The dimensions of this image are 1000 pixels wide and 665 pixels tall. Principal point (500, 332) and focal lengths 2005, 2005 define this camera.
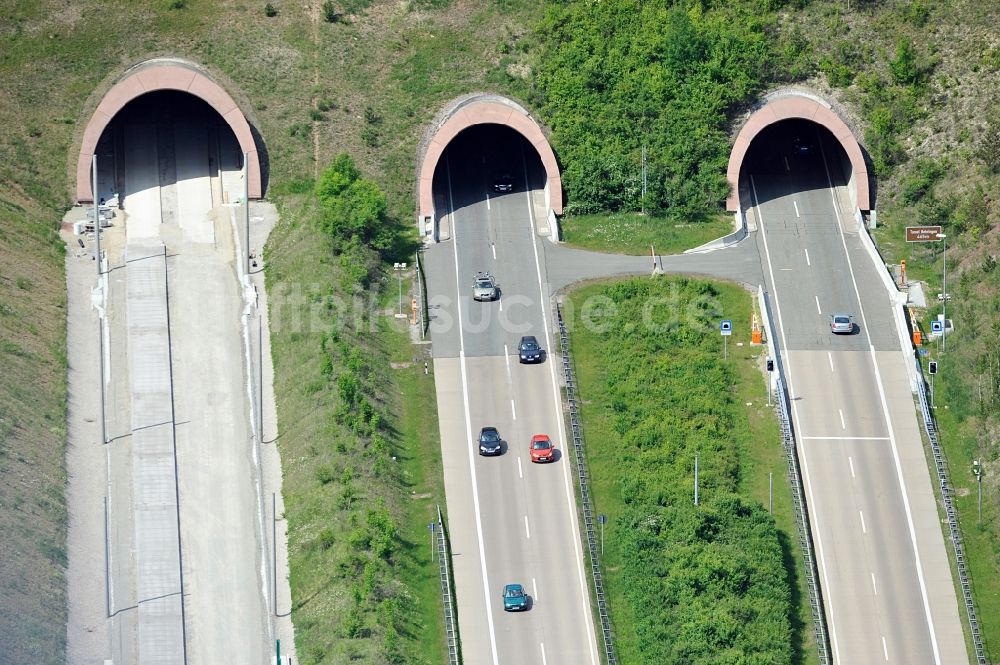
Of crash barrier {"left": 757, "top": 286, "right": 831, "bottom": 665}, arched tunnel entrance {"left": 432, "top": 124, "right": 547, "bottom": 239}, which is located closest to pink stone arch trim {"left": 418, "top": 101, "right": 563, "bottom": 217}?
arched tunnel entrance {"left": 432, "top": 124, "right": 547, "bottom": 239}

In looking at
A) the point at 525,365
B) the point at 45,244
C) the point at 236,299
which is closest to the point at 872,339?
the point at 525,365

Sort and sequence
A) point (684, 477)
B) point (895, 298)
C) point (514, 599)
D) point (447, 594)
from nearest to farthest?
point (514, 599) → point (447, 594) → point (684, 477) → point (895, 298)

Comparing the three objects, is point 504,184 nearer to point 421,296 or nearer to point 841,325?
point 421,296

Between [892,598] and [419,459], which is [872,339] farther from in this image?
[419,459]

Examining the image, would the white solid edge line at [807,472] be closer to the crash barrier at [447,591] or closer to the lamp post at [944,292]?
the lamp post at [944,292]

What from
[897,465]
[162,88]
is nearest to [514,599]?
[897,465]

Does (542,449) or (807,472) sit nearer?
(542,449)
